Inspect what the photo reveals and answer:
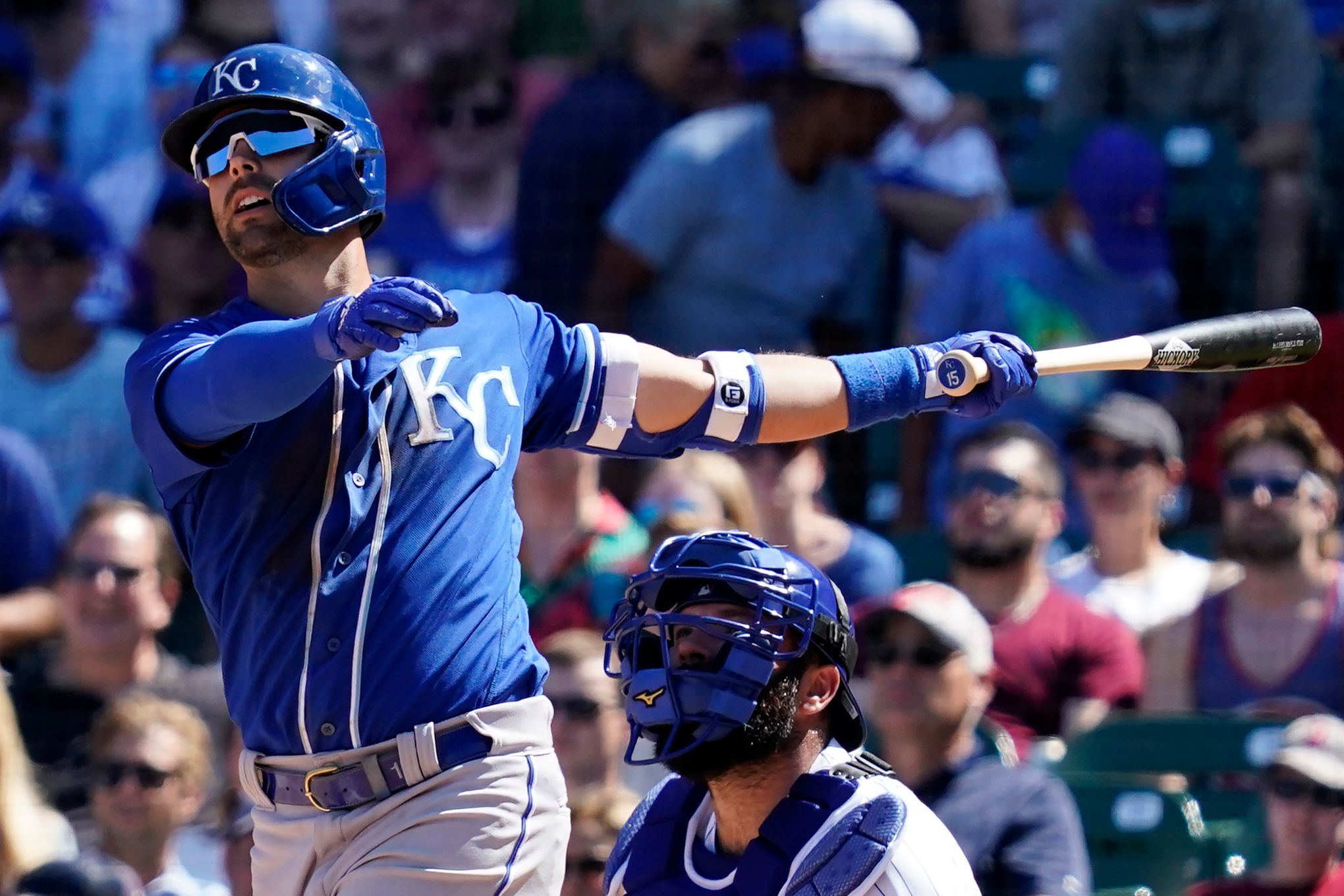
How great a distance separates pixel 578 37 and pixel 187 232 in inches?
60.1

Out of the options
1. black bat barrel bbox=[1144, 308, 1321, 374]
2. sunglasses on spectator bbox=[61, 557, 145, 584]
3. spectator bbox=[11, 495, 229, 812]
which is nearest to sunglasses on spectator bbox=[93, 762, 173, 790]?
spectator bbox=[11, 495, 229, 812]

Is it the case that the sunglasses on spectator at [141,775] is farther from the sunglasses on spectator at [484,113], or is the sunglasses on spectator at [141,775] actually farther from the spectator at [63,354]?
the sunglasses on spectator at [484,113]

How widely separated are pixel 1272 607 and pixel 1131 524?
17.8 inches

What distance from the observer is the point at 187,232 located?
21.2 ft

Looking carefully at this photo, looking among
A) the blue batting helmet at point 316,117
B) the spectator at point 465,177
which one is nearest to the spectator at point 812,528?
the spectator at point 465,177

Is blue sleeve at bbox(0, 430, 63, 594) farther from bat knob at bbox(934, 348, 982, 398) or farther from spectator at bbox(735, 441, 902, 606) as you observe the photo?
bat knob at bbox(934, 348, 982, 398)

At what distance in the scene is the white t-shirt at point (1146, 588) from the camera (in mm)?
4973

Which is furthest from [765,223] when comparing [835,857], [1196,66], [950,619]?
[835,857]

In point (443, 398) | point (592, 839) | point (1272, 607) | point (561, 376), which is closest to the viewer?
point (443, 398)

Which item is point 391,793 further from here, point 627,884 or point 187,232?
point 187,232

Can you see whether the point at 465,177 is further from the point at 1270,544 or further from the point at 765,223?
the point at 1270,544

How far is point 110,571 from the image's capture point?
5258 millimetres

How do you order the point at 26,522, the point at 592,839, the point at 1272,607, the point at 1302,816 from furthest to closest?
the point at 26,522, the point at 1272,607, the point at 592,839, the point at 1302,816

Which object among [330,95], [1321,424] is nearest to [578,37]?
[1321,424]
